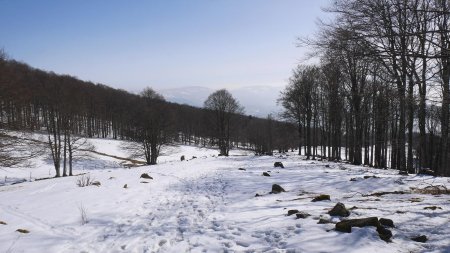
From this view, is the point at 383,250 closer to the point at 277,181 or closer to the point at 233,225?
the point at 233,225

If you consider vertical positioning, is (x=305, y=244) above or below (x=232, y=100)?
below

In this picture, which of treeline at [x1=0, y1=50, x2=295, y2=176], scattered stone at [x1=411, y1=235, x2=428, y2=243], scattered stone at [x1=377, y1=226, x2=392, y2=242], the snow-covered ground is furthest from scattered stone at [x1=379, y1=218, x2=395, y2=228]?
treeline at [x1=0, y1=50, x2=295, y2=176]

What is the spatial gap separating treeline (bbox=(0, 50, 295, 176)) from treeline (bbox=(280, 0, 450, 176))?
14.5 m

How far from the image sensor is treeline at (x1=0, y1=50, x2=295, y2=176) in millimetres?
21297

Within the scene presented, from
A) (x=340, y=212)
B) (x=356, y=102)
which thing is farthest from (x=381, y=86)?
(x=356, y=102)

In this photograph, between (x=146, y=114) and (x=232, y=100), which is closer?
(x=146, y=114)

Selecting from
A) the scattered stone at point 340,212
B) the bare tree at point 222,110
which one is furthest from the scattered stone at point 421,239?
the bare tree at point 222,110

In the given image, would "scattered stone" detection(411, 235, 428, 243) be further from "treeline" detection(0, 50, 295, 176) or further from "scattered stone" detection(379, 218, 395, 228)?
"treeline" detection(0, 50, 295, 176)

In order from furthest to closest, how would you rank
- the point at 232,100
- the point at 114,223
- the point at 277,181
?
the point at 232,100 → the point at 277,181 → the point at 114,223

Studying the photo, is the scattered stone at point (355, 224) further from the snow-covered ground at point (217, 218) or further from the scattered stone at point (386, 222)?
the scattered stone at point (386, 222)

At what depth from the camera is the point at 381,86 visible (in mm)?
15141

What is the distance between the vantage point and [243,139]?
106m

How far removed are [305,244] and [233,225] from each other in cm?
261

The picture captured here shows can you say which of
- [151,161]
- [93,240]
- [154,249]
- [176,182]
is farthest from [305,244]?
[151,161]
